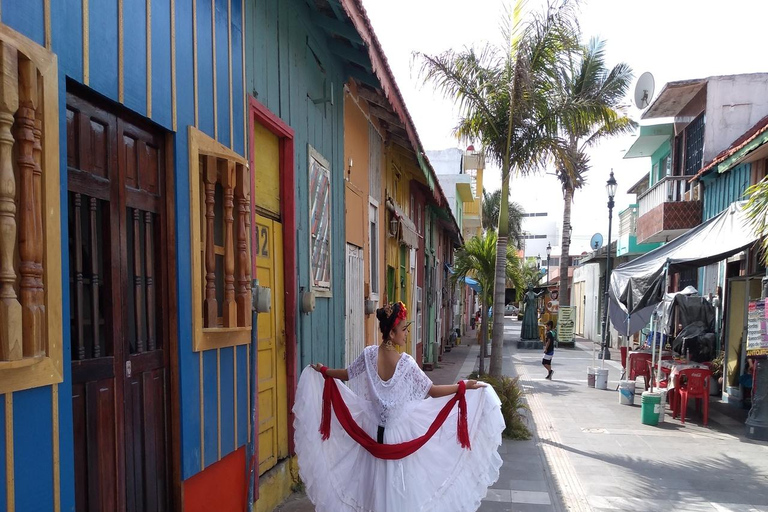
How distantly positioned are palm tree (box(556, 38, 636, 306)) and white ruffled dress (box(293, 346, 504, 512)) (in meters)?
5.98

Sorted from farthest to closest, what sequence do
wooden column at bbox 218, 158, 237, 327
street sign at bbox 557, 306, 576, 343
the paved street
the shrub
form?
street sign at bbox 557, 306, 576, 343 → the shrub → the paved street → wooden column at bbox 218, 158, 237, 327

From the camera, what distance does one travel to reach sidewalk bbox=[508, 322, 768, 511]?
5.34 m

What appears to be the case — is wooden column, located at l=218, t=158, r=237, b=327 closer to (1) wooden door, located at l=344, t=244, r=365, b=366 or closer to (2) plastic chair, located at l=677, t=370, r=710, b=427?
(1) wooden door, located at l=344, t=244, r=365, b=366

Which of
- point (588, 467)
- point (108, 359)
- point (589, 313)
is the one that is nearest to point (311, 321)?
point (108, 359)

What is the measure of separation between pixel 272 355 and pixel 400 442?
1662 millimetres

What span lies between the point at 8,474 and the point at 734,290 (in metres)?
11.8

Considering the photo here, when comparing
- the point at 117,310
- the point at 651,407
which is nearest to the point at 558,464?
the point at 651,407

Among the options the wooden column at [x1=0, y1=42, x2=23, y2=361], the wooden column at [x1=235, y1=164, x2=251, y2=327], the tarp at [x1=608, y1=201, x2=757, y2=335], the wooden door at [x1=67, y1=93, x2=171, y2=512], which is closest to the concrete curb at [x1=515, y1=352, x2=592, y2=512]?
the tarp at [x1=608, y1=201, x2=757, y2=335]

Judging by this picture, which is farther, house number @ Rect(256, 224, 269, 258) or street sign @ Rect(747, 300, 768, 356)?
street sign @ Rect(747, 300, 768, 356)

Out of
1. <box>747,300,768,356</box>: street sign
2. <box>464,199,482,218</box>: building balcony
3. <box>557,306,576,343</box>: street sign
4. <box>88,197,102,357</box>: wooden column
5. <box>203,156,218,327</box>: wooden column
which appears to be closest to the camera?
<box>88,197,102,357</box>: wooden column

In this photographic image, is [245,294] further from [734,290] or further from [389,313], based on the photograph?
[734,290]

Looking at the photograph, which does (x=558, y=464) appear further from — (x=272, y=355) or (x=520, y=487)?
(x=272, y=355)

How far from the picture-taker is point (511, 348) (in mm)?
22062

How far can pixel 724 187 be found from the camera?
11.3 meters
